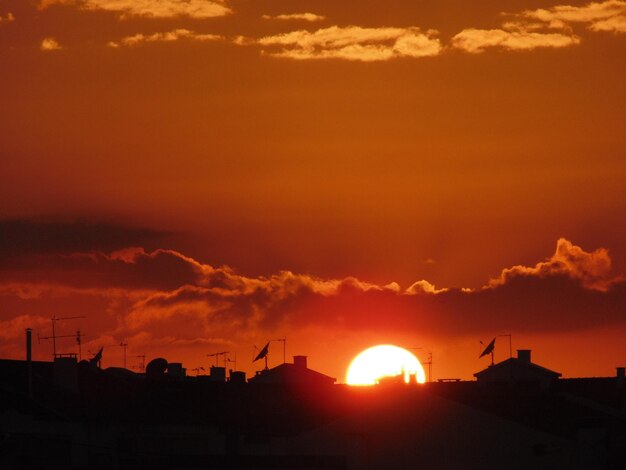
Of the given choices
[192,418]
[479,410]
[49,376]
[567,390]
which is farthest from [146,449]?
[567,390]

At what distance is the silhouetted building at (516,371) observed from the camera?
426ft

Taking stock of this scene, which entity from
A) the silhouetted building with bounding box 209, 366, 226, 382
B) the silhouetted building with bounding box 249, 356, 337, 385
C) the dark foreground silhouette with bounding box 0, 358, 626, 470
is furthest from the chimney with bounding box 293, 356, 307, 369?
the dark foreground silhouette with bounding box 0, 358, 626, 470

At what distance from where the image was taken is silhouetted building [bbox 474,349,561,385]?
130m

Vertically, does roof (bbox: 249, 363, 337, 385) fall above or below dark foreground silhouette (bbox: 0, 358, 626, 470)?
above

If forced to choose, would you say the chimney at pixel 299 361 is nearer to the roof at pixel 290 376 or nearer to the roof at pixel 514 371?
the roof at pixel 290 376

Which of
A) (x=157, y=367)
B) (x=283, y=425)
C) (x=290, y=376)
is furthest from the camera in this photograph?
(x=290, y=376)

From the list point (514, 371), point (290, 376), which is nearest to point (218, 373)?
point (290, 376)

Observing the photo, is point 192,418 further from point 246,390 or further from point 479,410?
point 479,410

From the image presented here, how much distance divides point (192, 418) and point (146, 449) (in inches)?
135

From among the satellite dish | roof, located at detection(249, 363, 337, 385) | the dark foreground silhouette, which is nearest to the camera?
the dark foreground silhouette

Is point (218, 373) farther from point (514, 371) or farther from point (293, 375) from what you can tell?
point (514, 371)

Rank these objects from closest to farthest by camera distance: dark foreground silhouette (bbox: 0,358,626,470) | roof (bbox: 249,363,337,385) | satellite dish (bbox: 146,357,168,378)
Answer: dark foreground silhouette (bbox: 0,358,626,470), satellite dish (bbox: 146,357,168,378), roof (bbox: 249,363,337,385)

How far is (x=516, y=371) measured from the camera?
131250mm

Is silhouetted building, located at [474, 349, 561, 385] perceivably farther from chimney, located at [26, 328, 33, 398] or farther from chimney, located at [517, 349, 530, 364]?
chimney, located at [26, 328, 33, 398]
